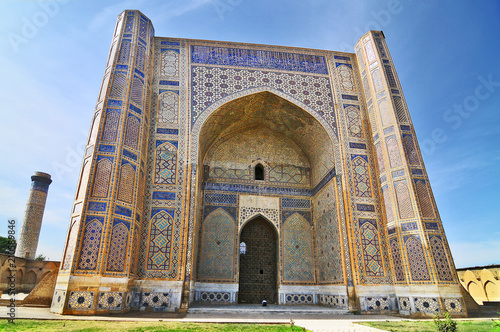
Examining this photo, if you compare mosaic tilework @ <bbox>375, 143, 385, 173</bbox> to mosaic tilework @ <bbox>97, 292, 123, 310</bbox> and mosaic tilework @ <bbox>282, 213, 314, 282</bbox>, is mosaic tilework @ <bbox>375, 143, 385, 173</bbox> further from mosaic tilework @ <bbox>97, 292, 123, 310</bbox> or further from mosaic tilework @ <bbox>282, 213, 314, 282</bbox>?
mosaic tilework @ <bbox>97, 292, 123, 310</bbox>

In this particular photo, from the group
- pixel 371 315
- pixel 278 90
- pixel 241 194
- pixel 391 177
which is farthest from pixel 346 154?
pixel 371 315

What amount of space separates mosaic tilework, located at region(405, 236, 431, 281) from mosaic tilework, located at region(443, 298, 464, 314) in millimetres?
550

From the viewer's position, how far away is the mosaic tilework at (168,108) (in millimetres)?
8828

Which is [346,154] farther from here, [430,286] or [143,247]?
[143,247]

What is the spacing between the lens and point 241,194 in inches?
398

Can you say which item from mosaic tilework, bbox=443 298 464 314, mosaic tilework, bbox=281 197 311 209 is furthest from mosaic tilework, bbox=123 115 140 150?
mosaic tilework, bbox=443 298 464 314

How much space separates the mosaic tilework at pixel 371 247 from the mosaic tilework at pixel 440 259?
4.13 ft

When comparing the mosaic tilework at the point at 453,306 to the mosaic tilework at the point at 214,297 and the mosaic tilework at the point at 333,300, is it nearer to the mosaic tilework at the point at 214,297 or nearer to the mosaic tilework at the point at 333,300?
the mosaic tilework at the point at 333,300

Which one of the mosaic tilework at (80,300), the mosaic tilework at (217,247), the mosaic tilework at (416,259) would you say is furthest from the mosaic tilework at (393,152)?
the mosaic tilework at (80,300)

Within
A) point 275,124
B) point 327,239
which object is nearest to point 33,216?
point 275,124

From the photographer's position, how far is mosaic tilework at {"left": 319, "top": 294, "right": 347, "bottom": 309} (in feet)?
25.2

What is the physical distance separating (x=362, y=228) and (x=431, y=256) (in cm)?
164

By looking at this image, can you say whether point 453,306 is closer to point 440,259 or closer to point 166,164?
point 440,259

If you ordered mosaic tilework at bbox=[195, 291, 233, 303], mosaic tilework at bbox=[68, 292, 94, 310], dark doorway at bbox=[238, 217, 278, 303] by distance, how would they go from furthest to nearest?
dark doorway at bbox=[238, 217, 278, 303], mosaic tilework at bbox=[195, 291, 233, 303], mosaic tilework at bbox=[68, 292, 94, 310]
